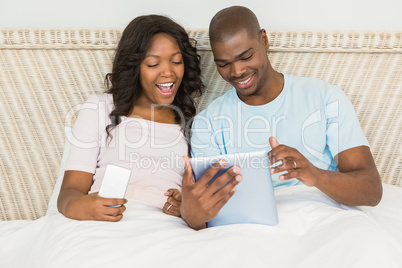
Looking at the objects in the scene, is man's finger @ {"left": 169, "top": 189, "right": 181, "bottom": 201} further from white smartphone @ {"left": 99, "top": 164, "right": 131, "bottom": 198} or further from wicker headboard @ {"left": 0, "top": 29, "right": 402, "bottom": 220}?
wicker headboard @ {"left": 0, "top": 29, "right": 402, "bottom": 220}

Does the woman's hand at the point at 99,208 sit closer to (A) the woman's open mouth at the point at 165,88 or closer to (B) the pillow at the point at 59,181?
(B) the pillow at the point at 59,181

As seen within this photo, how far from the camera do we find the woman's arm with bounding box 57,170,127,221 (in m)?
1.11

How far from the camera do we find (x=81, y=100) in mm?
1586

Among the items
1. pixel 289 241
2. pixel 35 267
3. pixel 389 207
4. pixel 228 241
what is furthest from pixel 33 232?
pixel 389 207

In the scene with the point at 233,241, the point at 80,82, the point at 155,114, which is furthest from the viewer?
the point at 80,82

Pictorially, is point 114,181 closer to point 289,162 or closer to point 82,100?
point 289,162

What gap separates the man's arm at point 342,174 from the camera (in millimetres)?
1055

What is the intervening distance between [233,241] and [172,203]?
0.31 meters

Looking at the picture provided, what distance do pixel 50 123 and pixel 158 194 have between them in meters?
0.53

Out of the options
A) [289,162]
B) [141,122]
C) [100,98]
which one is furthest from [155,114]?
[289,162]

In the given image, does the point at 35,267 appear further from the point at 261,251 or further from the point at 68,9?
the point at 68,9

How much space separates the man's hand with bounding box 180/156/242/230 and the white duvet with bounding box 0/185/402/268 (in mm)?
50

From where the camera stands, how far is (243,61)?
129 cm

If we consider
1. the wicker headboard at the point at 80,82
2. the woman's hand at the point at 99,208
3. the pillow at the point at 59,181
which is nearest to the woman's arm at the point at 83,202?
the woman's hand at the point at 99,208
